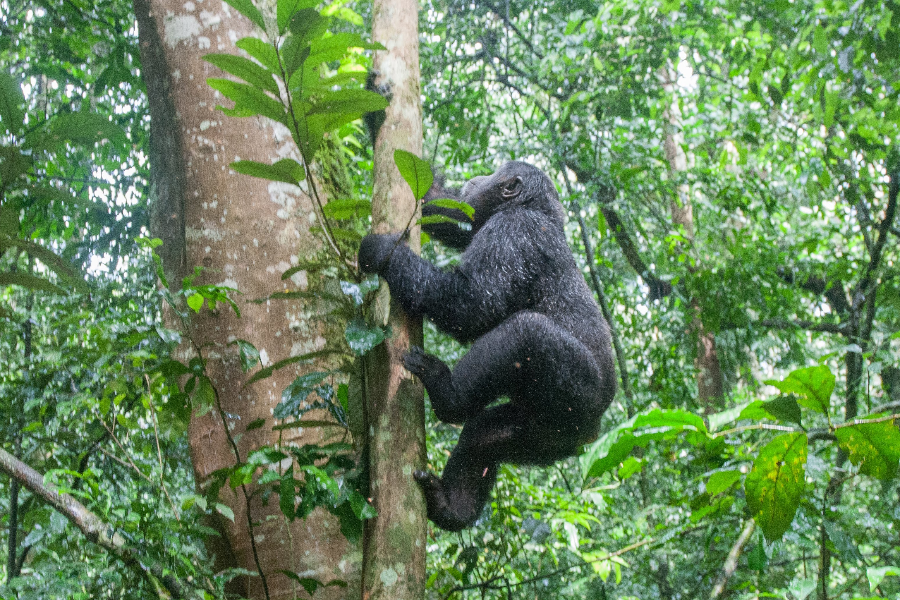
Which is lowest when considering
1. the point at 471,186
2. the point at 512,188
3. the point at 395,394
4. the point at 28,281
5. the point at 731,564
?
the point at 731,564

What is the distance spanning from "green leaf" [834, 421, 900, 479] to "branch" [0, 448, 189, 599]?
5.38 ft

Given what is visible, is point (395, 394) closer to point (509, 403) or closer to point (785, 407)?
point (785, 407)

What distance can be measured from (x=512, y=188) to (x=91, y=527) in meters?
3.01

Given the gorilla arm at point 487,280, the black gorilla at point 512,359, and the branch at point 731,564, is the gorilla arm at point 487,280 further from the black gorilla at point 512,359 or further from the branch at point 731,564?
the branch at point 731,564

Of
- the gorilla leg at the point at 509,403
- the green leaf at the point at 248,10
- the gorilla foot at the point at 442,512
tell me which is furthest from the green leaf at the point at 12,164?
the gorilla foot at the point at 442,512

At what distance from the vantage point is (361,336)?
1867 mm

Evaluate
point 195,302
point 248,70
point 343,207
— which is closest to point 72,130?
point 248,70

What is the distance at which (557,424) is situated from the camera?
129 inches

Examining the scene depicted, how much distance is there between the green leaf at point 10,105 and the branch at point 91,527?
76 cm

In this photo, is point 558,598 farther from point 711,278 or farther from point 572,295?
point 711,278

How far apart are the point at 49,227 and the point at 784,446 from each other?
14.0ft

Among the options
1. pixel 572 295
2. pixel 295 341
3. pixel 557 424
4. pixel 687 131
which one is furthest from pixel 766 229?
pixel 295 341

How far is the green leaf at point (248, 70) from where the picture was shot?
1603 millimetres

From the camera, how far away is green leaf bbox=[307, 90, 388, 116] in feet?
5.83
